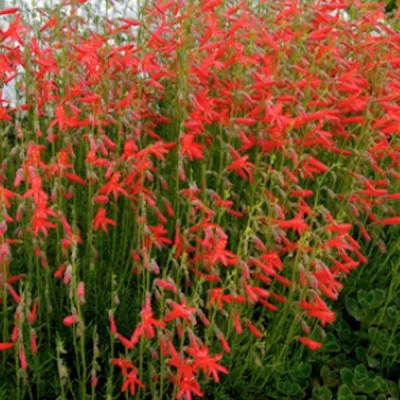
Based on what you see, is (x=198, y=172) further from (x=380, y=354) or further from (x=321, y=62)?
(x=380, y=354)

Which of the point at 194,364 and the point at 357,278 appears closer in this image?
the point at 194,364

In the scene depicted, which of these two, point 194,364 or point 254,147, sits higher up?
point 254,147

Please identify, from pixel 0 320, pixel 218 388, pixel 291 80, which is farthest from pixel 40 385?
pixel 291 80

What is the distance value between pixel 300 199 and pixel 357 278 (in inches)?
35.5

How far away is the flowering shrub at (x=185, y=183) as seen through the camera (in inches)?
117

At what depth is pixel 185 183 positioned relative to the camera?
3754mm

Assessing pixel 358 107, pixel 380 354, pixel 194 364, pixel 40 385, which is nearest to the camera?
pixel 194 364

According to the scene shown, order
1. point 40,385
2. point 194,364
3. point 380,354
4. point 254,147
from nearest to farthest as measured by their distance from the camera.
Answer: point 194,364, point 40,385, point 254,147, point 380,354

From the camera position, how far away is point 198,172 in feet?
12.0

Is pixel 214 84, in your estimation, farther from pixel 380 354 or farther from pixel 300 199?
pixel 380 354

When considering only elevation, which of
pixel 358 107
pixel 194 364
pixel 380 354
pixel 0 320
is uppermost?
pixel 358 107

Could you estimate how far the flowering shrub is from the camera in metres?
2.96

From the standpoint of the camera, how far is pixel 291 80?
11.7 feet

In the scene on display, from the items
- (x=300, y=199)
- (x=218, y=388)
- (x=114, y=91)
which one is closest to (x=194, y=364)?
(x=218, y=388)
